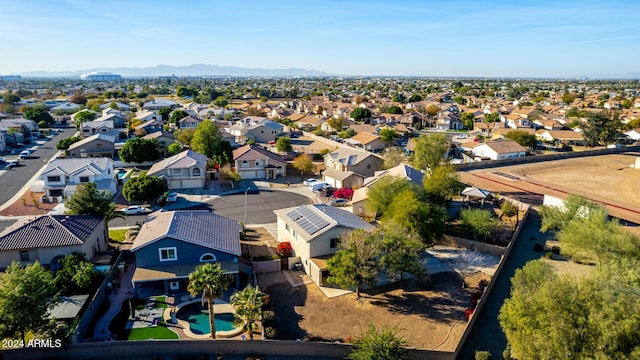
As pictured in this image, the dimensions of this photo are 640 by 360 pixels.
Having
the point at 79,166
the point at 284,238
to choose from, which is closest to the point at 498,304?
the point at 284,238

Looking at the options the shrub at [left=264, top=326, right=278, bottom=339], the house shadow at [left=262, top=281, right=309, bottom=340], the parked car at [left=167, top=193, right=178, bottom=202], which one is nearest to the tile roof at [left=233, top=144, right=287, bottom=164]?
the parked car at [left=167, top=193, right=178, bottom=202]

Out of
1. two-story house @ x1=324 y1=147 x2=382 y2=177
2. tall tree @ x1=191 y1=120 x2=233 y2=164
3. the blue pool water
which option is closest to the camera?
the blue pool water

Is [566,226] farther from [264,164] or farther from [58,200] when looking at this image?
[58,200]

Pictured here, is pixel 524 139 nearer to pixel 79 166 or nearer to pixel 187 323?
pixel 187 323

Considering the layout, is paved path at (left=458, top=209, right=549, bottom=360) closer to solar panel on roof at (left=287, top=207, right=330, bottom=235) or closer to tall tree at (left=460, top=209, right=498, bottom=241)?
tall tree at (left=460, top=209, right=498, bottom=241)

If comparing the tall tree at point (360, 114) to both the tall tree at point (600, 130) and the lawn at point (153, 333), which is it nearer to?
the tall tree at point (600, 130)

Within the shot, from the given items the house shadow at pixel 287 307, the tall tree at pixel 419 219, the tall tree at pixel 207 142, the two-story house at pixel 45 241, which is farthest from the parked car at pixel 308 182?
the two-story house at pixel 45 241
